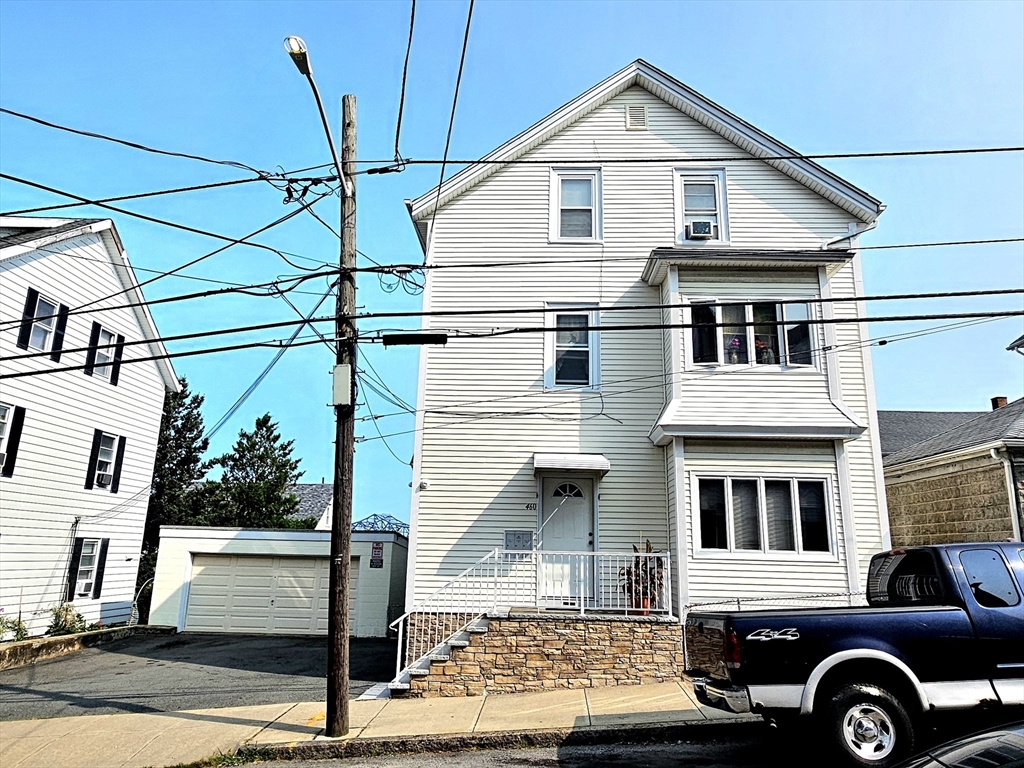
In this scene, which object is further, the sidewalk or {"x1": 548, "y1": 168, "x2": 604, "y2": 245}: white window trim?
{"x1": 548, "y1": 168, "x2": 604, "y2": 245}: white window trim

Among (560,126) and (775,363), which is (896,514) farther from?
(560,126)

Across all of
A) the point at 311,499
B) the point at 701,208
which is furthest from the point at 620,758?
the point at 311,499

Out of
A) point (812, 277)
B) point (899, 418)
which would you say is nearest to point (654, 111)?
point (812, 277)

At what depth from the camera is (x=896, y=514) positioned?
51.0 feet

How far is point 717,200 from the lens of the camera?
14188 mm

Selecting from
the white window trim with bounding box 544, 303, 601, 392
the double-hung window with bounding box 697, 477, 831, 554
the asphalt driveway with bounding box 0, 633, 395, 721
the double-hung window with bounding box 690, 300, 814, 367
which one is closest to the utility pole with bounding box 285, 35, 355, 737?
the asphalt driveway with bounding box 0, 633, 395, 721

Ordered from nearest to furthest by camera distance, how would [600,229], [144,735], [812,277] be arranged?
Answer: [144,735] → [812,277] → [600,229]

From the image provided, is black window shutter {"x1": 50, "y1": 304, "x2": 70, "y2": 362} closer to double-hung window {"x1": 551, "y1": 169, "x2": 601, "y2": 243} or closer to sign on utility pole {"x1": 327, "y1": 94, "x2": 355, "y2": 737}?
sign on utility pole {"x1": 327, "y1": 94, "x2": 355, "y2": 737}

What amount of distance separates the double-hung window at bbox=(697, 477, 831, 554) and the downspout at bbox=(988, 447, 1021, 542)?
321cm

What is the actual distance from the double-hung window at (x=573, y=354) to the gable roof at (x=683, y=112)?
11.1ft

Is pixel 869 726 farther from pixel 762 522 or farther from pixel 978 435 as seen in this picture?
pixel 978 435

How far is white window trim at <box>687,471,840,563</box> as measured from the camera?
37.3ft

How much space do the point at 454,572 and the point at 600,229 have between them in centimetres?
719

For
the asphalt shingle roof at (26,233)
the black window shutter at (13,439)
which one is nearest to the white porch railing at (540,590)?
the black window shutter at (13,439)
